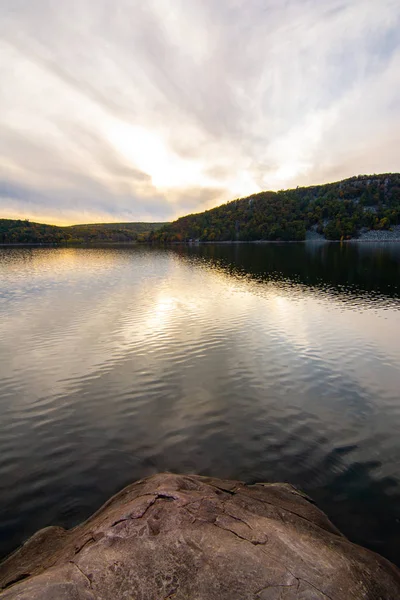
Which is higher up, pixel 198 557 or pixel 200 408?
pixel 198 557

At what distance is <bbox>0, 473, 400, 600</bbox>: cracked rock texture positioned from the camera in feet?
15.0

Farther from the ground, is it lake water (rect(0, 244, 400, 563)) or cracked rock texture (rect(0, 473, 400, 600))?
cracked rock texture (rect(0, 473, 400, 600))

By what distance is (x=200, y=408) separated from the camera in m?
14.2

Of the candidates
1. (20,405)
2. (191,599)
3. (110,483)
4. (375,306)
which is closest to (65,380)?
(20,405)

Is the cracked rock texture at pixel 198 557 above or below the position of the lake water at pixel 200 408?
above

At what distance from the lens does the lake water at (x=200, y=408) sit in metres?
9.07

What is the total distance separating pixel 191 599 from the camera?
4.41 m

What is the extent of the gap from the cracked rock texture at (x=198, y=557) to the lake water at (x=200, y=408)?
157 cm

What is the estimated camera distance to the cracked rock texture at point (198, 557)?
4582 millimetres

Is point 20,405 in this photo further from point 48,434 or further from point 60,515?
point 60,515

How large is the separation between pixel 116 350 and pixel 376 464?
57.5 feet

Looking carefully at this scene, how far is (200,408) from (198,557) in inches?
353

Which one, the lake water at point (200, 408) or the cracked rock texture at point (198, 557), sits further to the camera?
the lake water at point (200, 408)

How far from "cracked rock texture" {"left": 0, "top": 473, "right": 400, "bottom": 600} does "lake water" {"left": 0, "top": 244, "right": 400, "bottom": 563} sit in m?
1.57
